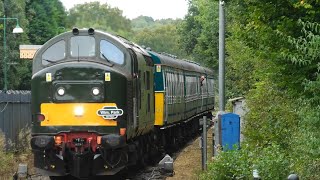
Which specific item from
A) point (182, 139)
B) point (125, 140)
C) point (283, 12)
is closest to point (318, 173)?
point (283, 12)

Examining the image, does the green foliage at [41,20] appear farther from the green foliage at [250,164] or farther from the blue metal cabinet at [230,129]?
the green foliage at [250,164]

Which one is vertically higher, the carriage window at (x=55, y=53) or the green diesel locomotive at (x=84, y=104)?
the carriage window at (x=55, y=53)

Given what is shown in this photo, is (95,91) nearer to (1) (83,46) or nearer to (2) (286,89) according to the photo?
(1) (83,46)

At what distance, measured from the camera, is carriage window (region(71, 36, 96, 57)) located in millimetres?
14125

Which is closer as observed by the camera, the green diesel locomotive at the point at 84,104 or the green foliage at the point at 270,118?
the green diesel locomotive at the point at 84,104

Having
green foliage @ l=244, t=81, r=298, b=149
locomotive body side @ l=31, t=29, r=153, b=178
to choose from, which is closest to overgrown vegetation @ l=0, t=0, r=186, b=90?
green foliage @ l=244, t=81, r=298, b=149

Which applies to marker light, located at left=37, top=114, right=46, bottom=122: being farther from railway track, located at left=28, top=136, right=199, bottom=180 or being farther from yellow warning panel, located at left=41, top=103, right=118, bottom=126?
railway track, located at left=28, top=136, right=199, bottom=180

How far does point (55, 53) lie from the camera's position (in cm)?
1425

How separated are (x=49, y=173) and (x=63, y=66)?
2213 mm

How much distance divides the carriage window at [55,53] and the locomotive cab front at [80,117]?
23cm

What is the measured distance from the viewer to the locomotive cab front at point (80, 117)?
1354cm

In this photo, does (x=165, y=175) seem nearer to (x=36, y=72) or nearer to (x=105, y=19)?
(x=36, y=72)

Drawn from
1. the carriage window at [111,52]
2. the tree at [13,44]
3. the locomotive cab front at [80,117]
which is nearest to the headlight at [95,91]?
the locomotive cab front at [80,117]

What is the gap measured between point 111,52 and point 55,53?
1.19 m
